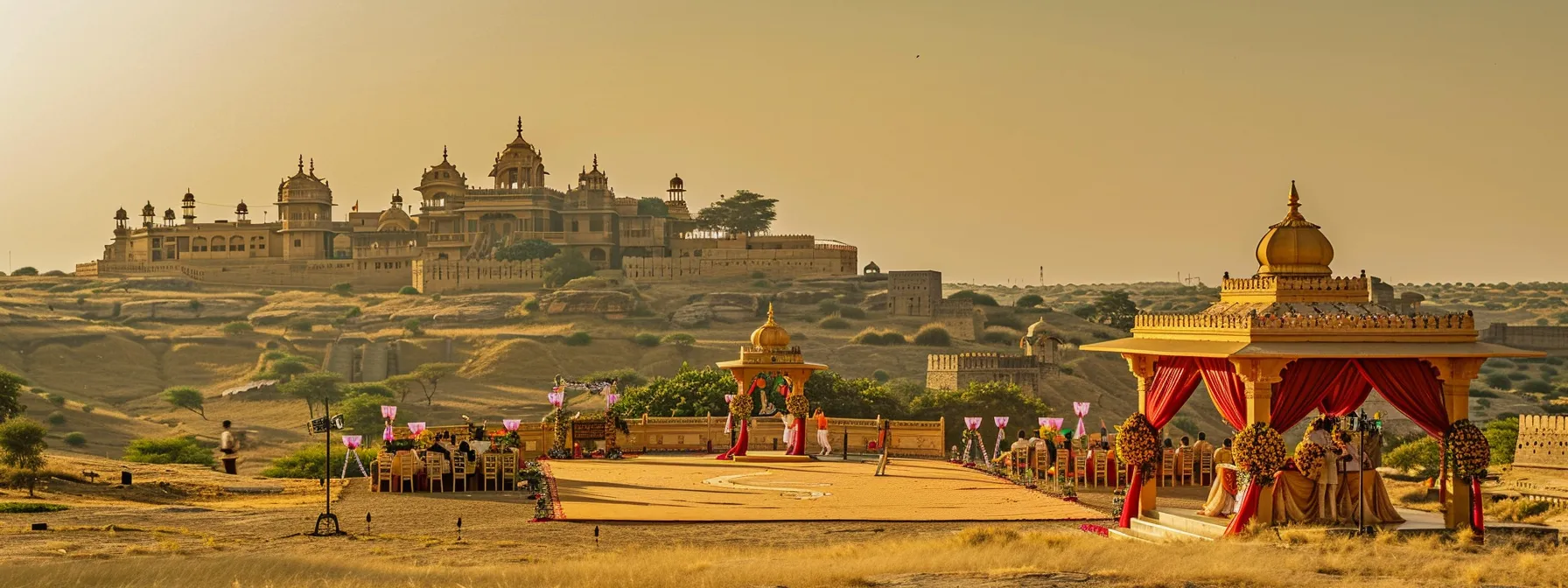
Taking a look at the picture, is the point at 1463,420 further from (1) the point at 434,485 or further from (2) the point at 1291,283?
(1) the point at 434,485

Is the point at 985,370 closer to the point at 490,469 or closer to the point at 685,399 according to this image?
the point at 685,399

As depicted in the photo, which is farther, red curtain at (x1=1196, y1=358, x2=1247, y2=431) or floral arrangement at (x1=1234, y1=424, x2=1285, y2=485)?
red curtain at (x1=1196, y1=358, x2=1247, y2=431)

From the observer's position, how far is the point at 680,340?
7762 centimetres

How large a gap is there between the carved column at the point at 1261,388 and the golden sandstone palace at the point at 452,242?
79.0 metres

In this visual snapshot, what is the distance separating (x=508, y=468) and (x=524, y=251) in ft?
231

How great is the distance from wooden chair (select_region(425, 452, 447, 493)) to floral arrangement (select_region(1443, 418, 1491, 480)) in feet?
46.4

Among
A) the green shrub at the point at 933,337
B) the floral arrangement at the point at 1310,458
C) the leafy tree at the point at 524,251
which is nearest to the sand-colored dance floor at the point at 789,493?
the floral arrangement at the point at 1310,458

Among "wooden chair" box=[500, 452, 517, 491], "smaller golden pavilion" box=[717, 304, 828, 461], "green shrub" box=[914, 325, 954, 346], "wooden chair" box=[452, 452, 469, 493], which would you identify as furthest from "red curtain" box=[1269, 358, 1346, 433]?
"green shrub" box=[914, 325, 954, 346]

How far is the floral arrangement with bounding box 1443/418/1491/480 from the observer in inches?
667

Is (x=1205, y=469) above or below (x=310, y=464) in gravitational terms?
above

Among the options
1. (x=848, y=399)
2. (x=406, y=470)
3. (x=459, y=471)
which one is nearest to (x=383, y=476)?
(x=406, y=470)

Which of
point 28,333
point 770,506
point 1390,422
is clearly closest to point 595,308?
point 28,333

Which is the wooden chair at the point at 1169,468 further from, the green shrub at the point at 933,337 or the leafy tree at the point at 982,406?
the green shrub at the point at 933,337

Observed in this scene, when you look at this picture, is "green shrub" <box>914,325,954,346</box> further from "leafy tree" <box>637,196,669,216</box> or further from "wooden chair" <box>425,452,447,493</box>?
"wooden chair" <box>425,452,447,493</box>
